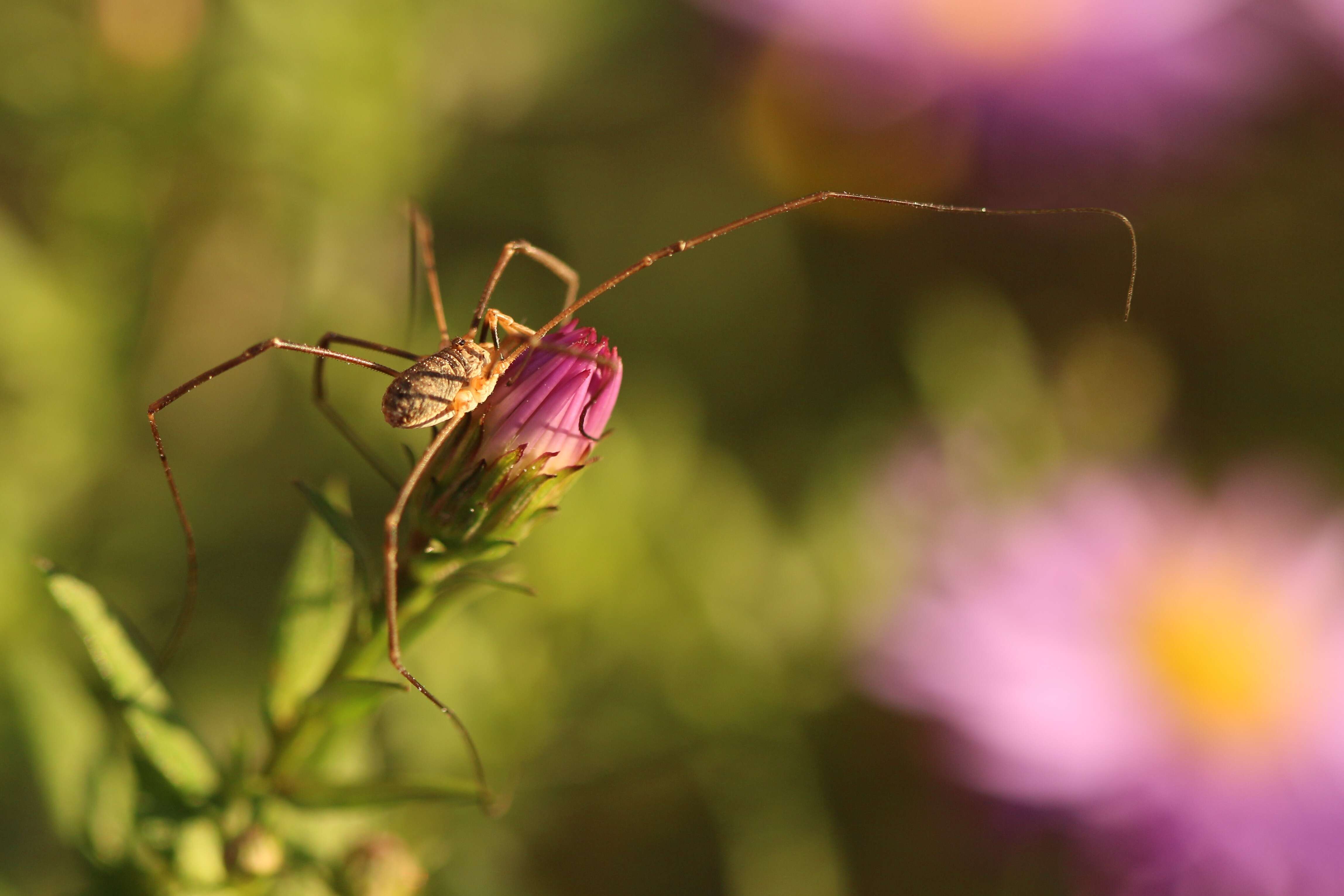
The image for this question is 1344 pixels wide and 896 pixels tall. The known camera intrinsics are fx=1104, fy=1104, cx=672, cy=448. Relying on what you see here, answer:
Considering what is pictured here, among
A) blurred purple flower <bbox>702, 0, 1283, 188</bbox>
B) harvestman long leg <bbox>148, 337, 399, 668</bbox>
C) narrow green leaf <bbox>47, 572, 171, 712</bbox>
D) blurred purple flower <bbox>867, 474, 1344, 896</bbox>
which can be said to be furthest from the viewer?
blurred purple flower <bbox>702, 0, 1283, 188</bbox>

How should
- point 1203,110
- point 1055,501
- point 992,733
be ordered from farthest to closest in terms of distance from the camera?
point 1203,110 → point 1055,501 → point 992,733

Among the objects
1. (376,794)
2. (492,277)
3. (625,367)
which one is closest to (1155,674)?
(625,367)

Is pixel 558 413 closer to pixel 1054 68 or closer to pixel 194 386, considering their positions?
pixel 194 386

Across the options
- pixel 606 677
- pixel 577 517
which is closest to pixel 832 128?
pixel 577 517

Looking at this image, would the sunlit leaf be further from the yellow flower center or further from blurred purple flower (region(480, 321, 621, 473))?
the yellow flower center

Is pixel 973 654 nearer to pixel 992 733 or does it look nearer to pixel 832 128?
pixel 992 733

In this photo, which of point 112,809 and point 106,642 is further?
point 112,809

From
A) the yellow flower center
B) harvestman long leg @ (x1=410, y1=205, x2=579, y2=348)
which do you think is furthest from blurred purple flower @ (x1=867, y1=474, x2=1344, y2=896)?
harvestman long leg @ (x1=410, y1=205, x2=579, y2=348)

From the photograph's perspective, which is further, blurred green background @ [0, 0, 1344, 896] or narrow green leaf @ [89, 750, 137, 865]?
blurred green background @ [0, 0, 1344, 896]
